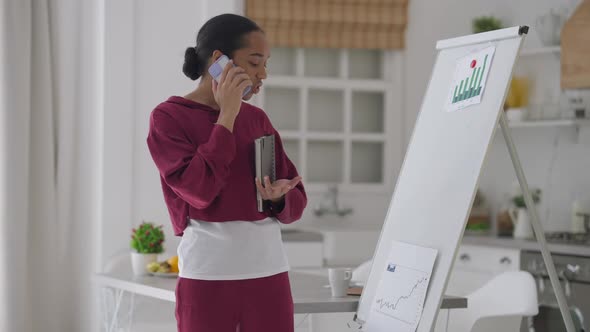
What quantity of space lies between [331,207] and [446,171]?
267 cm

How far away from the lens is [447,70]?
8.81 ft

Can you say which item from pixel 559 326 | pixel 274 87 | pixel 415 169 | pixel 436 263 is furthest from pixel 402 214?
pixel 274 87

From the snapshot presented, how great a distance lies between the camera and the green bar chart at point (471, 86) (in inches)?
97.1

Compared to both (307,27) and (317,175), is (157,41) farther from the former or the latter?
(317,175)

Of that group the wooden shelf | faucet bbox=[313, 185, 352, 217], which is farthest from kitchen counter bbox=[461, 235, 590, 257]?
the wooden shelf

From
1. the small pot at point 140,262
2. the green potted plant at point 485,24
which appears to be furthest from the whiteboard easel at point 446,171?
the green potted plant at point 485,24

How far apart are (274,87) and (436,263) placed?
9.57ft

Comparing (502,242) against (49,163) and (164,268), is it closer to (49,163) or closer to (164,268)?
(164,268)

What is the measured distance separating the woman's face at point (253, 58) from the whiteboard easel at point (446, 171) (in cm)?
70

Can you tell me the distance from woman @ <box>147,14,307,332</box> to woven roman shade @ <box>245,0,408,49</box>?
3.02 m

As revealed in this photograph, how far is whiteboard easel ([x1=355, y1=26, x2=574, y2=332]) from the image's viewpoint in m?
2.32

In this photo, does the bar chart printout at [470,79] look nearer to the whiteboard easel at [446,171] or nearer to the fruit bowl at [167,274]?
the whiteboard easel at [446,171]


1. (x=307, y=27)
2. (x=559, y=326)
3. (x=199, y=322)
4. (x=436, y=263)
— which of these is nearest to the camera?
(x=199, y=322)

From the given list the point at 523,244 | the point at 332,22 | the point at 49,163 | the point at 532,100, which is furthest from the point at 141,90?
the point at 532,100
